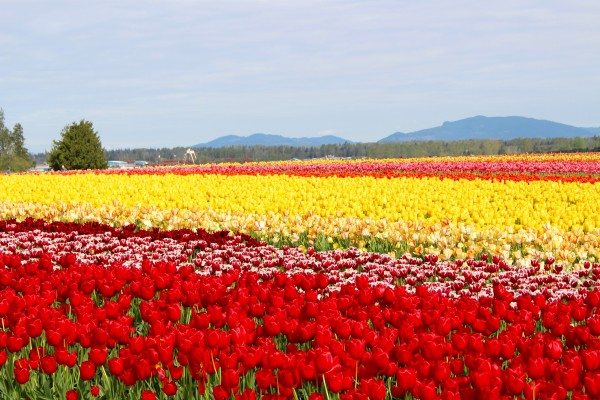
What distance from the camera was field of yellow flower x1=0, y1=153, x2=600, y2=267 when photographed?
34.7 ft

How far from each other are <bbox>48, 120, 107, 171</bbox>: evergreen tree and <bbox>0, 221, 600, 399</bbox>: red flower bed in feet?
138

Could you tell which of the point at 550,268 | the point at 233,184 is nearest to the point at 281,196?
the point at 233,184

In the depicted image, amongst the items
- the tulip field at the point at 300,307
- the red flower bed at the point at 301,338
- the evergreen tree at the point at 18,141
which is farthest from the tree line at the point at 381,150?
the red flower bed at the point at 301,338

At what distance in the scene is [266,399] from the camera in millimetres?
3668

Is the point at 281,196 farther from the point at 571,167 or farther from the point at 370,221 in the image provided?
the point at 571,167

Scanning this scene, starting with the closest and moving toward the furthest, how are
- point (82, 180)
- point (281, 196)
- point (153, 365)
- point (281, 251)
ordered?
point (153, 365), point (281, 251), point (281, 196), point (82, 180)

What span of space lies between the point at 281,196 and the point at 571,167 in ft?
67.1

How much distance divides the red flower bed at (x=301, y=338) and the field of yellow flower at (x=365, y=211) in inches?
104

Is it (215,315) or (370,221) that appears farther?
(370,221)

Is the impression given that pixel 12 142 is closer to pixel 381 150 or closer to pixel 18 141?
pixel 18 141

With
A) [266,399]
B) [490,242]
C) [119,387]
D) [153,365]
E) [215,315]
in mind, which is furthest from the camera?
[490,242]

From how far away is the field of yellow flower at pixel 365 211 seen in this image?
10586mm

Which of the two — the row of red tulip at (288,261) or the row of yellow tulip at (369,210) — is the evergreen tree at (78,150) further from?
the row of red tulip at (288,261)

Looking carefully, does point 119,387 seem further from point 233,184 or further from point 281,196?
point 233,184
